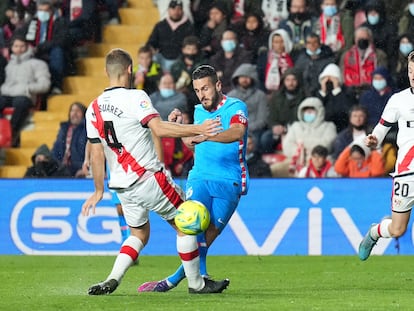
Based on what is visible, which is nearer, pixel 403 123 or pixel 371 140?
pixel 371 140

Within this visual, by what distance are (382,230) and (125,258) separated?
3.03 meters

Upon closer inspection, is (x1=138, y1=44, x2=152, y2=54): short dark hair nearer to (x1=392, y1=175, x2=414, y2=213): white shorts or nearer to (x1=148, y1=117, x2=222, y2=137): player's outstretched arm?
(x1=392, y1=175, x2=414, y2=213): white shorts

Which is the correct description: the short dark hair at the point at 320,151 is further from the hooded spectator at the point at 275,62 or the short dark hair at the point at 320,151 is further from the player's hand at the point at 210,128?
the player's hand at the point at 210,128

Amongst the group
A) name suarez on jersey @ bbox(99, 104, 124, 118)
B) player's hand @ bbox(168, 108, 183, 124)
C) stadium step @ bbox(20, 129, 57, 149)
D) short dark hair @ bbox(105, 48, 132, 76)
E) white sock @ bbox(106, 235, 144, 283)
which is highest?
short dark hair @ bbox(105, 48, 132, 76)

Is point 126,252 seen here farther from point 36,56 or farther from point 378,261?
point 36,56

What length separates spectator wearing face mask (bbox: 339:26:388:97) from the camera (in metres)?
18.3

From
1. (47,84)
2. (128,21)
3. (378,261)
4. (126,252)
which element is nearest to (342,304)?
(126,252)

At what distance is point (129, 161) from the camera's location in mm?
10078

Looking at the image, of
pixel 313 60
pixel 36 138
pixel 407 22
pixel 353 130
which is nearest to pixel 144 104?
pixel 353 130

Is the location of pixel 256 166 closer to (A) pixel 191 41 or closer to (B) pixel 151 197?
(A) pixel 191 41

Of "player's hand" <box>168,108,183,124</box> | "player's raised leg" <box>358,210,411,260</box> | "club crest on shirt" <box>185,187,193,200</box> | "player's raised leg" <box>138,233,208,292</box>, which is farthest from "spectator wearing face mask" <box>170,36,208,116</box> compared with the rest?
"player's hand" <box>168,108,183,124</box>

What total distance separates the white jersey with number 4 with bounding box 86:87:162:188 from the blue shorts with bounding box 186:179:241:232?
74 cm

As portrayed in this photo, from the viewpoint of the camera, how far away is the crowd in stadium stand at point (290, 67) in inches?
689

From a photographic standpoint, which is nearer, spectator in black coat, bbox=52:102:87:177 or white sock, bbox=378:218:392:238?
white sock, bbox=378:218:392:238
